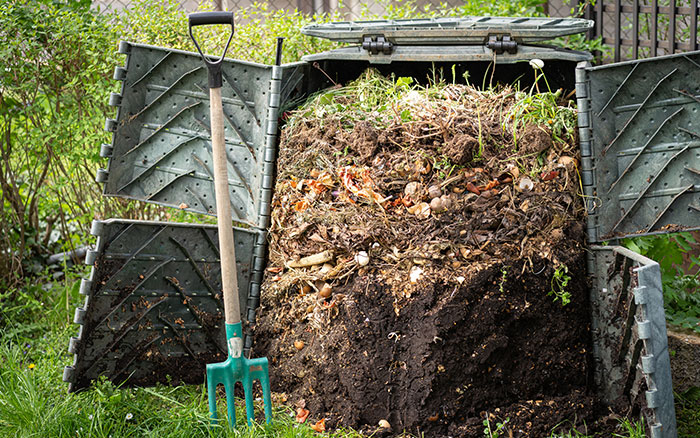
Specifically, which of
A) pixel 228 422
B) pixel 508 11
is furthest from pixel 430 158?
pixel 508 11

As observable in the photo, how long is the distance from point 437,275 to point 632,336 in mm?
834

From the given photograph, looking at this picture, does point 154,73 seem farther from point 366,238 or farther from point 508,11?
point 508,11

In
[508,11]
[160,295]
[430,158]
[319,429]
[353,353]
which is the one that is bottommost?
[319,429]

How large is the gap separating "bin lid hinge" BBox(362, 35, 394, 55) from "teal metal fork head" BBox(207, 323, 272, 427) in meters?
1.47

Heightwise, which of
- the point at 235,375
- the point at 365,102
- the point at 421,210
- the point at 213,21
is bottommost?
the point at 235,375

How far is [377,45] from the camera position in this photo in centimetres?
341

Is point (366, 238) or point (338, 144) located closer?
point (366, 238)

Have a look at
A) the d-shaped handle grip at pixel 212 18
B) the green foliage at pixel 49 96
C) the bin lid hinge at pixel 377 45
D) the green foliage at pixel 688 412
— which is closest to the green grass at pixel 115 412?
the green foliage at pixel 688 412

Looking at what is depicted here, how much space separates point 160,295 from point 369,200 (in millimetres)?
1088

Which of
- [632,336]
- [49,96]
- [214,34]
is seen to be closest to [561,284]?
[632,336]

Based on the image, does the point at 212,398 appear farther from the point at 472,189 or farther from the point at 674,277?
the point at 674,277

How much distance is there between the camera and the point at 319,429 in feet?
10.1

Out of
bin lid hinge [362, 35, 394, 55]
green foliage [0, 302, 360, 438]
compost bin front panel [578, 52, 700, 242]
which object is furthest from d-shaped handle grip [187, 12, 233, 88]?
compost bin front panel [578, 52, 700, 242]

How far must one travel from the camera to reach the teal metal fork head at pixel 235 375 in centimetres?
300
